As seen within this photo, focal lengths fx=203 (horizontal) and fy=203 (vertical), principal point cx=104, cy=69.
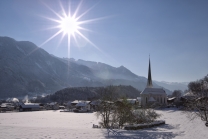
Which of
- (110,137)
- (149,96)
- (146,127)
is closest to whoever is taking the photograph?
(110,137)

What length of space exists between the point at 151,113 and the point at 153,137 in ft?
44.9

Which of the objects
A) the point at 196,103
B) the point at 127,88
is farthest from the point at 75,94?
the point at 196,103

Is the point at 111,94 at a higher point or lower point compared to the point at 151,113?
higher

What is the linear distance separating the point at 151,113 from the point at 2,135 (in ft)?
69.4

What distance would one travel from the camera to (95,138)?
15.6 meters

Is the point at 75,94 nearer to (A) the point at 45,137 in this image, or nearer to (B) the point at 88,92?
(B) the point at 88,92

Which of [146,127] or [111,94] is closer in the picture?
[146,127]

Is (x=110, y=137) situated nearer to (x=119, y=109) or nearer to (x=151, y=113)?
(x=119, y=109)

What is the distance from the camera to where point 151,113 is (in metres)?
30.4

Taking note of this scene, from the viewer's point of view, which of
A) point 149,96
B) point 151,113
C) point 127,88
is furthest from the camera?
point 127,88

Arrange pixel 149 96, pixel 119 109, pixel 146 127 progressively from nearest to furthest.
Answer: pixel 146 127 < pixel 119 109 < pixel 149 96

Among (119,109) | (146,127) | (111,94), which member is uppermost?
(111,94)

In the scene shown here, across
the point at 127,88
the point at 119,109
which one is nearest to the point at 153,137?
the point at 119,109

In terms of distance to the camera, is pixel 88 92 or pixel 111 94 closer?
pixel 111 94
